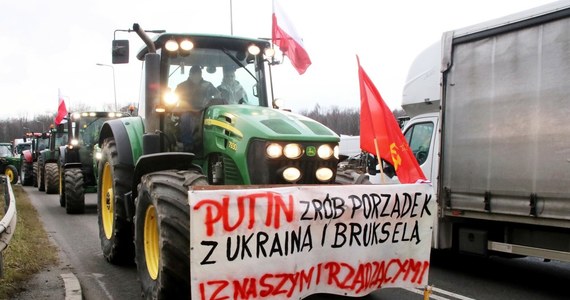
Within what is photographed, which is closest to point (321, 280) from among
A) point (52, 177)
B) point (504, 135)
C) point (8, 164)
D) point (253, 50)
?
point (253, 50)

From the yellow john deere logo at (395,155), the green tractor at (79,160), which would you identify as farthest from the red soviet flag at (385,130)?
the green tractor at (79,160)

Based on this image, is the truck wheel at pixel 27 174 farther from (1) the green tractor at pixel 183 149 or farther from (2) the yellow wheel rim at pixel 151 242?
(2) the yellow wheel rim at pixel 151 242

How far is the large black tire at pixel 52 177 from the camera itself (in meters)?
17.7

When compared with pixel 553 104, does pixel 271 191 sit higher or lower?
lower

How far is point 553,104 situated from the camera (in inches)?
225

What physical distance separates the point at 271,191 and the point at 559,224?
3.39 meters

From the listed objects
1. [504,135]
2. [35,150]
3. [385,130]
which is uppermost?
[385,130]

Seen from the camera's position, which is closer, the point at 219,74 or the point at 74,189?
the point at 219,74

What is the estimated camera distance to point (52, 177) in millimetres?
17656

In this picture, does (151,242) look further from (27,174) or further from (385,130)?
(27,174)

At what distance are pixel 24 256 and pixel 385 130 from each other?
5.00 metres

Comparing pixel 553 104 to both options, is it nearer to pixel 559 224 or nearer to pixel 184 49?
pixel 559 224

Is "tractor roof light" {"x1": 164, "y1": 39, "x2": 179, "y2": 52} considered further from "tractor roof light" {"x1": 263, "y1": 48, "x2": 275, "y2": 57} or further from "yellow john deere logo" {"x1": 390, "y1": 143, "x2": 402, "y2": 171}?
"yellow john deere logo" {"x1": 390, "y1": 143, "x2": 402, "y2": 171}

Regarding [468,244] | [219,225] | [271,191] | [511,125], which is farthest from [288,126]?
[468,244]
